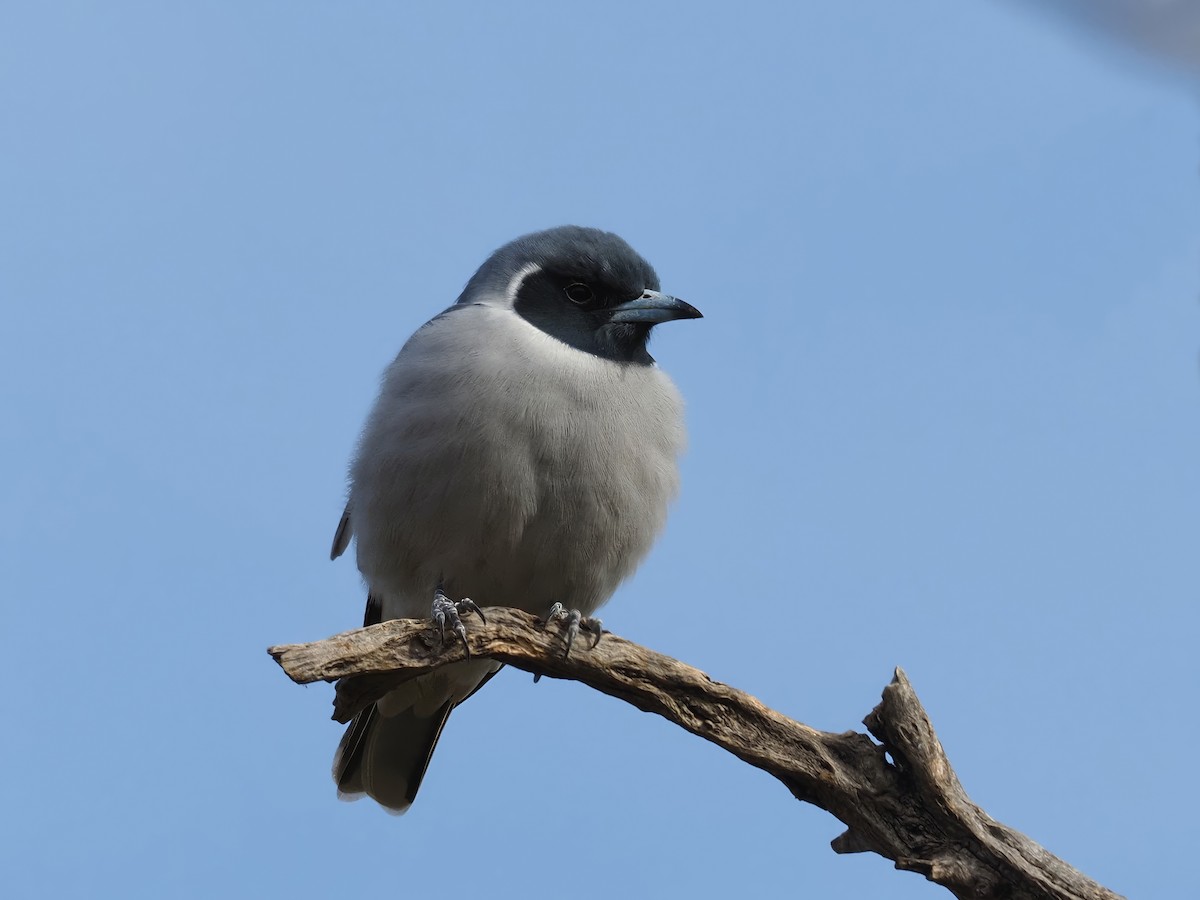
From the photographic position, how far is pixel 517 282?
7125mm

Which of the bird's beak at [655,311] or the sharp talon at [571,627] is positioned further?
the bird's beak at [655,311]

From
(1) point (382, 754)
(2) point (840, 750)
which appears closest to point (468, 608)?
(2) point (840, 750)

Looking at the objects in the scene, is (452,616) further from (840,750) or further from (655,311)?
(655,311)

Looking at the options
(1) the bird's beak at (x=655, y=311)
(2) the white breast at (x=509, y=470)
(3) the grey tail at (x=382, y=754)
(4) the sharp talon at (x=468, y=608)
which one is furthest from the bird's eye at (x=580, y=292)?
(3) the grey tail at (x=382, y=754)

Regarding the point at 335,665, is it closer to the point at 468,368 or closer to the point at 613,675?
the point at 613,675

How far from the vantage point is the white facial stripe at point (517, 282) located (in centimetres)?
709

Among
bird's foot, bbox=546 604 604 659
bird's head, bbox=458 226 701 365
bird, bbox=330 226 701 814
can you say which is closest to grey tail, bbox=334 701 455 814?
bird, bbox=330 226 701 814

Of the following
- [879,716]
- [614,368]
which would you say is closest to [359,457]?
[614,368]

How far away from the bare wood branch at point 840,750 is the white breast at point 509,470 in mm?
565

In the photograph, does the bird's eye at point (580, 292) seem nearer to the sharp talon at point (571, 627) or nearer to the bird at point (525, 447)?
the bird at point (525, 447)

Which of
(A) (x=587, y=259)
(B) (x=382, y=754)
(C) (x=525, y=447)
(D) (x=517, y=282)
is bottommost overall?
(B) (x=382, y=754)

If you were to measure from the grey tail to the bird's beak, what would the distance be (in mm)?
2358

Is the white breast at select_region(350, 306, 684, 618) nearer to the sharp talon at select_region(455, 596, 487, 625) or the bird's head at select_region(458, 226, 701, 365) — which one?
the bird's head at select_region(458, 226, 701, 365)

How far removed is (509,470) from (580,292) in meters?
1.24
